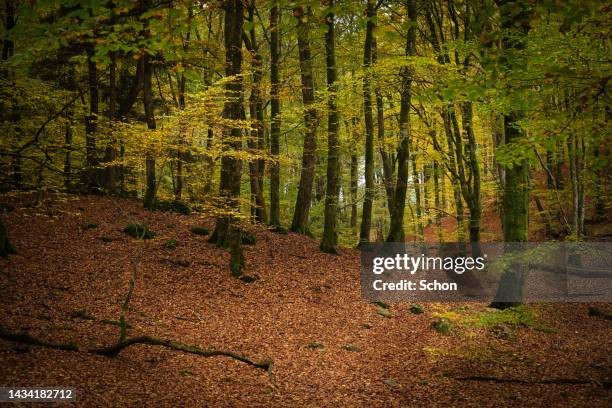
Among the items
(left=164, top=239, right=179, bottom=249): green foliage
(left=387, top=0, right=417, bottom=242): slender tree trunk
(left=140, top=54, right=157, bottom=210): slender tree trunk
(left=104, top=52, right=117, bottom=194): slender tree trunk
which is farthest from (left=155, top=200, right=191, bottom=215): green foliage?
(left=387, top=0, right=417, bottom=242): slender tree trunk

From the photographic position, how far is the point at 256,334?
10039mm

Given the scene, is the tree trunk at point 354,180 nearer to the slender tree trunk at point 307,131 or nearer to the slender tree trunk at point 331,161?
the slender tree trunk at point 307,131

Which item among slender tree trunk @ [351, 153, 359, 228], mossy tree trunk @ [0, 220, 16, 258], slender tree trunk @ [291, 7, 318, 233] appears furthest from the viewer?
slender tree trunk @ [351, 153, 359, 228]

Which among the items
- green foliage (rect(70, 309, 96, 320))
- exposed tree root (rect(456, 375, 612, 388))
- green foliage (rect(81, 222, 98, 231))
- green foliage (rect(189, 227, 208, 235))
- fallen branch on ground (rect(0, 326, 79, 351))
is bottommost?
exposed tree root (rect(456, 375, 612, 388))

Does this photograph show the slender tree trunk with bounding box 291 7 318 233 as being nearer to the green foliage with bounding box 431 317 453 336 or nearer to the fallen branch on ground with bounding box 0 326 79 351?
the green foliage with bounding box 431 317 453 336

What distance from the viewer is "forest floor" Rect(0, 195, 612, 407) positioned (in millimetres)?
7039

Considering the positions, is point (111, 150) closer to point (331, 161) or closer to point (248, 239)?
point (248, 239)

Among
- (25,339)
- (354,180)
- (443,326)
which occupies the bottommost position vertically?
(443,326)

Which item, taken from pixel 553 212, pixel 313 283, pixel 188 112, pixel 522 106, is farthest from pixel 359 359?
pixel 553 212

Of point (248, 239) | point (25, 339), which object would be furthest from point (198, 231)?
point (25, 339)

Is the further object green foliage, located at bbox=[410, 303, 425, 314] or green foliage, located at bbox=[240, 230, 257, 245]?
green foliage, located at bbox=[240, 230, 257, 245]

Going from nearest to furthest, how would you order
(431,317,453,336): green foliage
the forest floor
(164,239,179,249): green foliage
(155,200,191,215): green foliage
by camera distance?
the forest floor < (431,317,453,336): green foliage < (164,239,179,249): green foliage < (155,200,191,215): green foliage

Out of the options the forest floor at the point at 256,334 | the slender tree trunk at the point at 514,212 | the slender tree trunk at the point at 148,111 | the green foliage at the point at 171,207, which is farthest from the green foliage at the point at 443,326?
the green foliage at the point at 171,207

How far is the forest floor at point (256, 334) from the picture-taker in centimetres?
704
